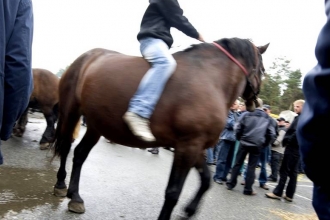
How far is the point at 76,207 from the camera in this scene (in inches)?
139

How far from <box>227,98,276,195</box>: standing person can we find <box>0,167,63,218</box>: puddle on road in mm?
4020

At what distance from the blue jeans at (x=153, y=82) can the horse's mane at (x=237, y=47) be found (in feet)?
1.46

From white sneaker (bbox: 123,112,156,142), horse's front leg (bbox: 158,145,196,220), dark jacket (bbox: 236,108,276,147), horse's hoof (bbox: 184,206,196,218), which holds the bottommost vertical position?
horse's hoof (bbox: 184,206,196,218)

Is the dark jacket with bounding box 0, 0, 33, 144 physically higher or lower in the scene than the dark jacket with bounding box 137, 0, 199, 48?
lower

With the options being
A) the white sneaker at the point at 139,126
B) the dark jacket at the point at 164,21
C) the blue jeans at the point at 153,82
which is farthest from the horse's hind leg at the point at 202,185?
the dark jacket at the point at 164,21

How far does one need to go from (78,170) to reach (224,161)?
15.1 ft

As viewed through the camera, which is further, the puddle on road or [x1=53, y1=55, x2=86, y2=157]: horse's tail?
[x1=53, y1=55, x2=86, y2=157]: horse's tail

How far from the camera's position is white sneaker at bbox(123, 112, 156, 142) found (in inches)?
117

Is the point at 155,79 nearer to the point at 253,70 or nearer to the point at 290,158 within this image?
the point at 253,70

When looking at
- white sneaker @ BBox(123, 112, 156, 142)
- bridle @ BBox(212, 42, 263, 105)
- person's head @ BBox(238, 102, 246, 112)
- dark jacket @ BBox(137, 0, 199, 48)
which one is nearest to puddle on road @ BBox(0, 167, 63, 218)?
white sneaker @ BBox(123, 112, 156, 142)

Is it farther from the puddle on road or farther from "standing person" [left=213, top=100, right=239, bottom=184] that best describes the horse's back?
"standing person" [left=213, top=100, right=239, bottom=184]

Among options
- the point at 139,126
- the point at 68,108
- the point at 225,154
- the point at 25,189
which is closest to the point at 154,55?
the point at 139,126

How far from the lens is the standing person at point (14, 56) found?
63.2 inches

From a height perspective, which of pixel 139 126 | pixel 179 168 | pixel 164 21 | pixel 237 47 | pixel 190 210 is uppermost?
pixel 164 21
